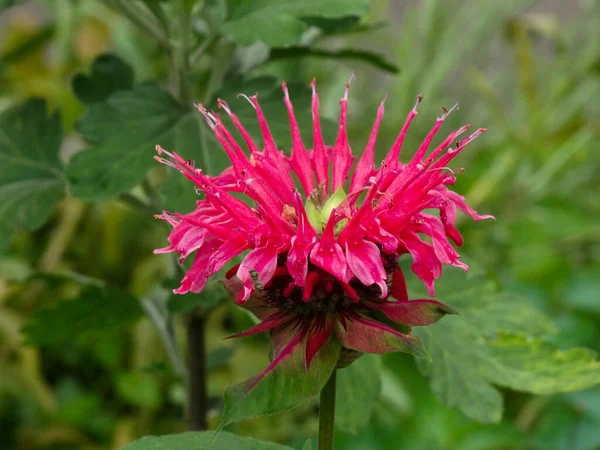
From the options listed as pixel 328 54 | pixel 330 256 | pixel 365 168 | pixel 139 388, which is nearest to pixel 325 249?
pixel 330 256

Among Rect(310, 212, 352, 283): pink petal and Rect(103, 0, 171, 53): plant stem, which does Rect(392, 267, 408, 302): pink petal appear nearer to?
Rect(310, 212, 352, 283): pink petal

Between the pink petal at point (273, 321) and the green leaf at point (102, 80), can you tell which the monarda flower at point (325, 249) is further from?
the green leaf at point (102, 80)

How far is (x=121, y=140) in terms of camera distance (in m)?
0.53

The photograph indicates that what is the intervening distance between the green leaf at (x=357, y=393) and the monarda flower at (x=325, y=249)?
0.12 metres

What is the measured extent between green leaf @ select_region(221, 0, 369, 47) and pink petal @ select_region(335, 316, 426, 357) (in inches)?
8.8

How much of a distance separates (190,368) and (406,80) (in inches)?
43.5

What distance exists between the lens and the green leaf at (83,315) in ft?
2.15

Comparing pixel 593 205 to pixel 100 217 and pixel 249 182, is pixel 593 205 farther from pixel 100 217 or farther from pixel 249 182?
pixel 249 182

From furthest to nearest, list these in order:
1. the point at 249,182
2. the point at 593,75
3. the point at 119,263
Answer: the point at 593,75, the point at 119,263, the point at 249,182

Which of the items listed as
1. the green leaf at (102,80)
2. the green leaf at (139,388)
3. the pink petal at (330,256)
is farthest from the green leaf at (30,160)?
the green leaf at (139,388)

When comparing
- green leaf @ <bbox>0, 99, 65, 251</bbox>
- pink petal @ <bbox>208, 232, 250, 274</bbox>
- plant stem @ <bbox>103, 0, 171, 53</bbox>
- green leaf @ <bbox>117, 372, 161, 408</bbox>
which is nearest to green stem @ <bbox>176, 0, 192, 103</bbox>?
plant stem @ <bbox>103, 0, 171, 53</bbox>

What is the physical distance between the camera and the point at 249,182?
17.3 inches

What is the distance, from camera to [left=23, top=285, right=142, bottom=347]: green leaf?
0.66 metres

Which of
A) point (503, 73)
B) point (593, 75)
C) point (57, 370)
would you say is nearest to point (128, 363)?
point (57, 370)
